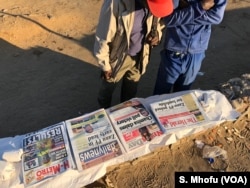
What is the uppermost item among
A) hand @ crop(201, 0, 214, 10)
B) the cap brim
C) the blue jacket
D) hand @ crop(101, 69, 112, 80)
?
the cap brim

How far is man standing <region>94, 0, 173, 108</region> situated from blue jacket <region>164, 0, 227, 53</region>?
151 mm

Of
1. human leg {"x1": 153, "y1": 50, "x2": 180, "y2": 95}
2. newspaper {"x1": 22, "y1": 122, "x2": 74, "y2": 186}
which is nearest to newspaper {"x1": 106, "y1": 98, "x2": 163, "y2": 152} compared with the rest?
human leg {"x1": 153, "y1": 50, "x2": 180, "y2": 95}

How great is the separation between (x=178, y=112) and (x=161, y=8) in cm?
109

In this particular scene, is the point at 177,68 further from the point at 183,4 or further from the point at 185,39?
the point at 183,4

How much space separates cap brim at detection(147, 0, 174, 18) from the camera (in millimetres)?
3365

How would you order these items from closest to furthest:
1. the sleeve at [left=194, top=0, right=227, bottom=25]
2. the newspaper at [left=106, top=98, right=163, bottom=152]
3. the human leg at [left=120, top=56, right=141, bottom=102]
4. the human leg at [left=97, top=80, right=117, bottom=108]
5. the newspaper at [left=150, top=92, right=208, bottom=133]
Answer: the sleeve at [left=194, top=0, right=227, bottom=25]
the newspaper at [left=106, top=98, right=163, bottom=152]
the newspaper at [left=150, top=92, right=208, bottom=133]
the human leg at [left=120, top=56, right=141, bottom=102]
the human leg at [left=97, top=80, right=117, bottom=108]

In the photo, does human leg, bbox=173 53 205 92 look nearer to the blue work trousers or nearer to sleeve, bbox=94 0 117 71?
the blue work trousers

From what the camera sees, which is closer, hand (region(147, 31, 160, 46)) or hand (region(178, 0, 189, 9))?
hand (region(178, 0, 189, 9))

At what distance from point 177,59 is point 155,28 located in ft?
1.24

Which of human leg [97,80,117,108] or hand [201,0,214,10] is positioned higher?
hand [201,0,214,10]

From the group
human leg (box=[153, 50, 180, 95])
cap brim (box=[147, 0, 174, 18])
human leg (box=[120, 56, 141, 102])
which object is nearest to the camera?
cap brim (box=[147, 0, 174, 18])

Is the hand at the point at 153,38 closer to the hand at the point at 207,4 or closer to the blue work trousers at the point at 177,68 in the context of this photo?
the blue work trousers at the point at 177,68

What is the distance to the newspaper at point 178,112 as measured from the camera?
3.85 metres

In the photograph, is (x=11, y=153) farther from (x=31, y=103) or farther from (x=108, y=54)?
(x=31, y=103)
